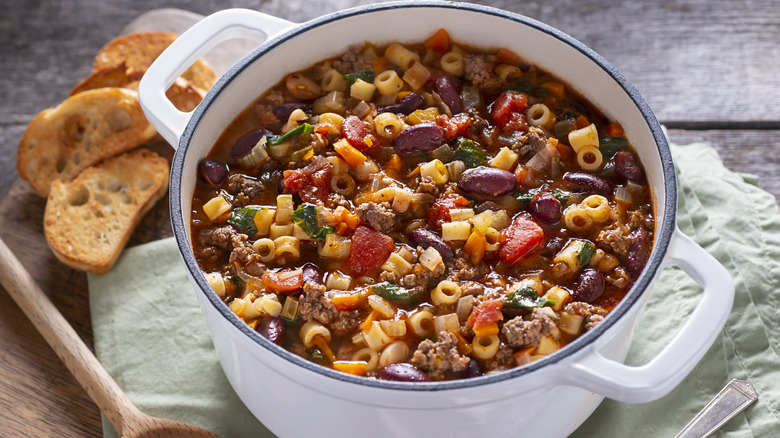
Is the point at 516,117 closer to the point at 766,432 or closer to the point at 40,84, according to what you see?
the point at 766,432

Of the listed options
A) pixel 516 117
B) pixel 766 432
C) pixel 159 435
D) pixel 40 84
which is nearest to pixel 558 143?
pixel 516 117

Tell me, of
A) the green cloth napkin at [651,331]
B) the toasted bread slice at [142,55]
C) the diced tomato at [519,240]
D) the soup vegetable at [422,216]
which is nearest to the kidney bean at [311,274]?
the soup vegetable at [422,216]

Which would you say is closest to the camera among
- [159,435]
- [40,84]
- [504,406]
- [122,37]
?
[504,406]

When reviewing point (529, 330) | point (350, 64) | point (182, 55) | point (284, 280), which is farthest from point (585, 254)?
point (182, 55)

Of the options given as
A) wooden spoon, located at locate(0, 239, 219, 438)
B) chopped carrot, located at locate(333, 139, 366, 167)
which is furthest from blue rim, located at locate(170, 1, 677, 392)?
wooden spoon, located at locate(0, 239, 219, 438)

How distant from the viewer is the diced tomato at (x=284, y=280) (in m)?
3.14

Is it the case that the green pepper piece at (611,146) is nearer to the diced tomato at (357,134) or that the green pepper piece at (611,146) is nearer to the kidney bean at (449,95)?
the kidney bean at (449,95)

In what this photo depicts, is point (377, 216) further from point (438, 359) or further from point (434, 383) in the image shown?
point (434, 383)

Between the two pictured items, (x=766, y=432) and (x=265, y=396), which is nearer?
(x=265, y=396)

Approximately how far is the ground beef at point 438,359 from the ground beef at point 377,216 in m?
0.56

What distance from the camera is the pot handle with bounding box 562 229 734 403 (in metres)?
2.61

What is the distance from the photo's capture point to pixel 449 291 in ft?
10.2

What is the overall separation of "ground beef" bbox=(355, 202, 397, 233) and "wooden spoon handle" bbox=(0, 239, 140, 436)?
131cm

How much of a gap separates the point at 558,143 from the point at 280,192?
1.23 meters
